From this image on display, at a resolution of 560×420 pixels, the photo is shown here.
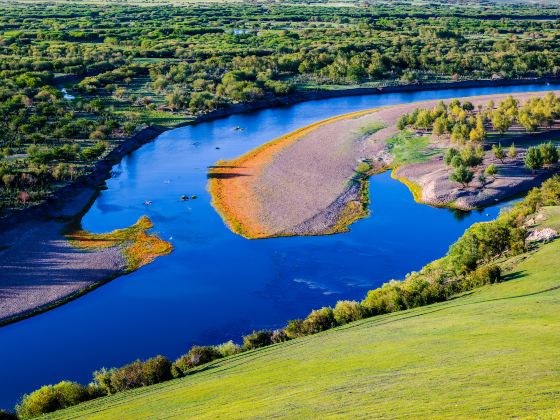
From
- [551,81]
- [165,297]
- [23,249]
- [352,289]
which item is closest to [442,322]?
[352,289]

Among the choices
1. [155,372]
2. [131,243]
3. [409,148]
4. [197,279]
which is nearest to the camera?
[155,372]

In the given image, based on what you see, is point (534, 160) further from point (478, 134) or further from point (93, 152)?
point (93, 152)

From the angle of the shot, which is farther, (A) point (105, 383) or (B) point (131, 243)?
(B) point (131, 243)

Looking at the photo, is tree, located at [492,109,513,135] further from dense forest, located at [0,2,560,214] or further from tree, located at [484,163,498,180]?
dense forest, located at [0,2,560,214]

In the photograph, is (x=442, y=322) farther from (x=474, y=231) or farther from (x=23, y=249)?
(x=23, y=249)

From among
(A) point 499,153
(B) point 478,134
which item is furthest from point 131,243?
(B) point 478,134

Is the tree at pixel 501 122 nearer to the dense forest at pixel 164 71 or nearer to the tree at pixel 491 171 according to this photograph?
the tree at pixel 491 171
